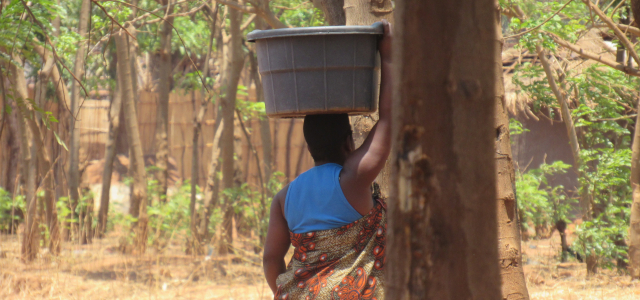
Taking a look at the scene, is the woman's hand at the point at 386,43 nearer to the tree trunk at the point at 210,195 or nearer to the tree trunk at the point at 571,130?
the tree trunk at the point at 571,130

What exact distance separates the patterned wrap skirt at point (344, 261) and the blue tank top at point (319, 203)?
0.03 meters

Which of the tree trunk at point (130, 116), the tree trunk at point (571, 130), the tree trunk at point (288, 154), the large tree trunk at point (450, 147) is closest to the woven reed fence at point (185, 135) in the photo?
the tree trunk at point (288, 154)

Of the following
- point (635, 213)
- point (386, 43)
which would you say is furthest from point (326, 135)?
point (635, 213)

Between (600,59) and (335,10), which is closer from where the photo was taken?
(335,10)

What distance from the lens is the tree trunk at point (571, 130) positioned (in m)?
5.25

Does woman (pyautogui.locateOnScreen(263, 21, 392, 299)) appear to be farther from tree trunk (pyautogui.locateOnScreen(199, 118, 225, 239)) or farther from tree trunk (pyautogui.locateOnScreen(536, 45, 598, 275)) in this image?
tree trunk (pyautogui.locateOnScreen(199, 118, 225, 239))

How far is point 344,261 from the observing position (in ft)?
5.81

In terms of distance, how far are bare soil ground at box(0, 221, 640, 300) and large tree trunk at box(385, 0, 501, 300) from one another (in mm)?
3640

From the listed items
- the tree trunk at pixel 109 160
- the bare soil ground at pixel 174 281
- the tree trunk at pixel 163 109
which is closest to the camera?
the bare soil ground at pixel 174 281

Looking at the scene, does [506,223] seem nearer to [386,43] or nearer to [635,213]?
[386,43]

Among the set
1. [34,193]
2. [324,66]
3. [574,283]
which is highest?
[324,66]

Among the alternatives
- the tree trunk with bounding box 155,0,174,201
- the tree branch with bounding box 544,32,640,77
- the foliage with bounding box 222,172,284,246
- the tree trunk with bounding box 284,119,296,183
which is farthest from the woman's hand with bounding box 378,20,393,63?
the tree trunk with bounding box 284,119,296,183

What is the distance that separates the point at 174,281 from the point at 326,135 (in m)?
5.04

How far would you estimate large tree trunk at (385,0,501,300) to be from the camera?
1.04m
